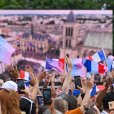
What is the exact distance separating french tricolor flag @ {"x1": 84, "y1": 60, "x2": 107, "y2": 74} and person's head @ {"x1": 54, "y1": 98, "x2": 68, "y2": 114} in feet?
10.0

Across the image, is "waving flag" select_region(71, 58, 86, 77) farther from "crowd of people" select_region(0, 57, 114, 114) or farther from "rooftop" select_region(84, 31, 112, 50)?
"rooftop" select_region(84, 31, 112, 50)

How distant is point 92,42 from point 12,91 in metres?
16.7

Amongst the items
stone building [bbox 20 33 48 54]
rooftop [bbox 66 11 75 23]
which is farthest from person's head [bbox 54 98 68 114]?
rooftop [bbox 66 11 75 23]

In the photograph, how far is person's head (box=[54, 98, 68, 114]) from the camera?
17.5 feet

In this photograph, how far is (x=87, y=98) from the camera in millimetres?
5355

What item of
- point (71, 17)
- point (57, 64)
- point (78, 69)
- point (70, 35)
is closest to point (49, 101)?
point (78, 69)

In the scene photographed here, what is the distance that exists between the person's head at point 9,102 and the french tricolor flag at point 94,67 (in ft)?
11.7

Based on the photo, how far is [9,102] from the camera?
489 centimetres

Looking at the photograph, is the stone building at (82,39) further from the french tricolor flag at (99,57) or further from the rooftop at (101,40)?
the french tricolor flag at (99,57)

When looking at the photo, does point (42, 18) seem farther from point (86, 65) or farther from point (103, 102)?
point (103, 102)

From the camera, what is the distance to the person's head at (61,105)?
17.5 ft

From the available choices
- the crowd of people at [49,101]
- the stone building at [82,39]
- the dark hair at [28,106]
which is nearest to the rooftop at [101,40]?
the stone building at [82,39]

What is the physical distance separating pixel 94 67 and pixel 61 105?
326cm

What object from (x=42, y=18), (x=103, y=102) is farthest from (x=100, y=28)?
(x=103, y=102)
